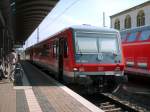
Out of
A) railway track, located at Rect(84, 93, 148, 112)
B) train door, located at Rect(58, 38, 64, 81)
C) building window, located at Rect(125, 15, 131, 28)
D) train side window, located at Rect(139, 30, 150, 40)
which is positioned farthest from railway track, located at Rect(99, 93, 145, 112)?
building window, located at Rect(125, 15, 131, 28)

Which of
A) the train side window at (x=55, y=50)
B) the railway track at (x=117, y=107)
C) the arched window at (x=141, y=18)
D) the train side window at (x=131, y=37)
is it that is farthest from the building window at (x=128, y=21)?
the railway track at (x=117, y=107)

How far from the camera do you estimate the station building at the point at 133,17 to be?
72.1 metres

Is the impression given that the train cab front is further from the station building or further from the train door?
the station building

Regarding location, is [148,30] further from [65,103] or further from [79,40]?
[65,103]

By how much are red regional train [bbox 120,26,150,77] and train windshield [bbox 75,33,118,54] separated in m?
3.39

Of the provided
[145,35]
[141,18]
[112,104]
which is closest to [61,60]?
[145,35]

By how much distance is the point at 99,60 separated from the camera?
16703mm

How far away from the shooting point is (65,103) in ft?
39.7

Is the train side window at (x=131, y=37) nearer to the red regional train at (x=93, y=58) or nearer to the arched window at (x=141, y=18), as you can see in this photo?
the red regional train at (x=93, y=58)

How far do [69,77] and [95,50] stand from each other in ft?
4.86

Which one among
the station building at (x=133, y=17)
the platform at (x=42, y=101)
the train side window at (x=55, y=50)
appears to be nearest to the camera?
the platform at (x=42, y=101)

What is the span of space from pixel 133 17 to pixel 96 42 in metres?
61.9

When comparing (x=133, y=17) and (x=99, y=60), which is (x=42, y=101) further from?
(x=133, y=17)

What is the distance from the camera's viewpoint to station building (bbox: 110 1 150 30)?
72094mm
